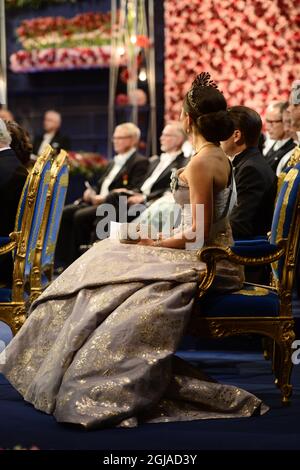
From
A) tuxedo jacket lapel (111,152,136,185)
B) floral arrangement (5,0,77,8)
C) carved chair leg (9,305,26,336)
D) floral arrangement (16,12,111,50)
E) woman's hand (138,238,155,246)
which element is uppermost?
floral arrangement (5,0,77,8)

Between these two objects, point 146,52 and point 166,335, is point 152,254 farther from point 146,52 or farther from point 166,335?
point 146,52

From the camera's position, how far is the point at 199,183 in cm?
430

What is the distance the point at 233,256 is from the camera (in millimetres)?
4344

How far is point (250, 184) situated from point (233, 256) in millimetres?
1077

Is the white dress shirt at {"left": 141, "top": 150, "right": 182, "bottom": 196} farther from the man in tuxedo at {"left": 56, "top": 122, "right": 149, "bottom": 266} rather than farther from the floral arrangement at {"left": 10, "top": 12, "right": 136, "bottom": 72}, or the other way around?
the floral arrangement at {"left": 10, "top": 12, "right": 136, "bottom": 72}

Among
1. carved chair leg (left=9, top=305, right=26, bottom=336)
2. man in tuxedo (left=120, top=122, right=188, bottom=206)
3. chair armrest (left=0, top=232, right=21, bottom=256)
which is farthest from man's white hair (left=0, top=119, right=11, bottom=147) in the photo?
man in tuxedo (left=120, top=122, right=188, bottom=206)

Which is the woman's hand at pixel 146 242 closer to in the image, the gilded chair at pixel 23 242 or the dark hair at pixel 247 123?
the gilded chair at pixel 23 242

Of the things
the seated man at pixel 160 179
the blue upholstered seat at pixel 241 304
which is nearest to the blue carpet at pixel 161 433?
the blue upholstered seat at pixel 241 304

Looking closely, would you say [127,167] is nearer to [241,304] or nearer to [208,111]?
[208,111]

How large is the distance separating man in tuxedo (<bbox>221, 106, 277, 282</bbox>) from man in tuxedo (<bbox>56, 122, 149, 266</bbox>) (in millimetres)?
3587

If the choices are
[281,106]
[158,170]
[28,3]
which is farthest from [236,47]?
[28,3]

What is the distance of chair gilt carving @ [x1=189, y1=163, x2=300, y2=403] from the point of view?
432 centimetres

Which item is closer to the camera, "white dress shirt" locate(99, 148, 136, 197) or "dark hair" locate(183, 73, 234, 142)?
"dark hair" locate(183, 73, 234, 142)

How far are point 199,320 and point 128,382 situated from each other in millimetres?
506
